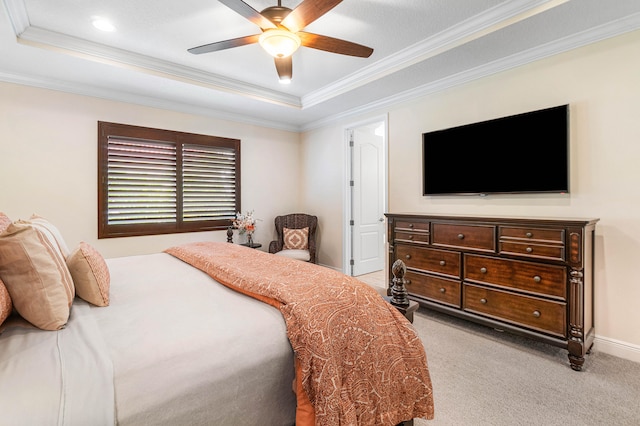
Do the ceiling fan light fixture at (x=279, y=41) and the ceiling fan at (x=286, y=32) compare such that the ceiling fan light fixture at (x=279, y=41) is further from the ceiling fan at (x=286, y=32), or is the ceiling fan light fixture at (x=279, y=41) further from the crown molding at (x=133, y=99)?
the crown molding at (x=133, y=99)

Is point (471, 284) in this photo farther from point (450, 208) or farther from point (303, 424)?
point (303, 424)

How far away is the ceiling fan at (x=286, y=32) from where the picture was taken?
1829 millimetres

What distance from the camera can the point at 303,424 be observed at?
3.84 ft

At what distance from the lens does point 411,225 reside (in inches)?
129

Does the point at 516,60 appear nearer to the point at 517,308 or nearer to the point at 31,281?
the point at 517,308

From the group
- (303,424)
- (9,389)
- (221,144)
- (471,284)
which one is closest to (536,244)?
(471,284)

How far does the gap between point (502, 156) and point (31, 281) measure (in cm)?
348

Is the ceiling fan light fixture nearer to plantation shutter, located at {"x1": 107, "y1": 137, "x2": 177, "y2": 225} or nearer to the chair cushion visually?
plantation shutter, located at {"x1": 107, "y1": 137, "x2": 177, "y2": 225}

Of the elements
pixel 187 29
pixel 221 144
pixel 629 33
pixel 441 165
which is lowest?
pixel 441 165

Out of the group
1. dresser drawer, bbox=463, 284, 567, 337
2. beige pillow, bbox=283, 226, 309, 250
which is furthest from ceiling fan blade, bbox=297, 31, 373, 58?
beige pillow, bbox=283, 226, 309, 250

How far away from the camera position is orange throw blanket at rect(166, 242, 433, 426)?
3.77 feet

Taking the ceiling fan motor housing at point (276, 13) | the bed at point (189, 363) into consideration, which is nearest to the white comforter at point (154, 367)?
the bed at point (189, 363)

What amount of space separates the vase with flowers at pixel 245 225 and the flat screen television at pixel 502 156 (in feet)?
8.18

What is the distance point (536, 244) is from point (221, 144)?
403 cm
